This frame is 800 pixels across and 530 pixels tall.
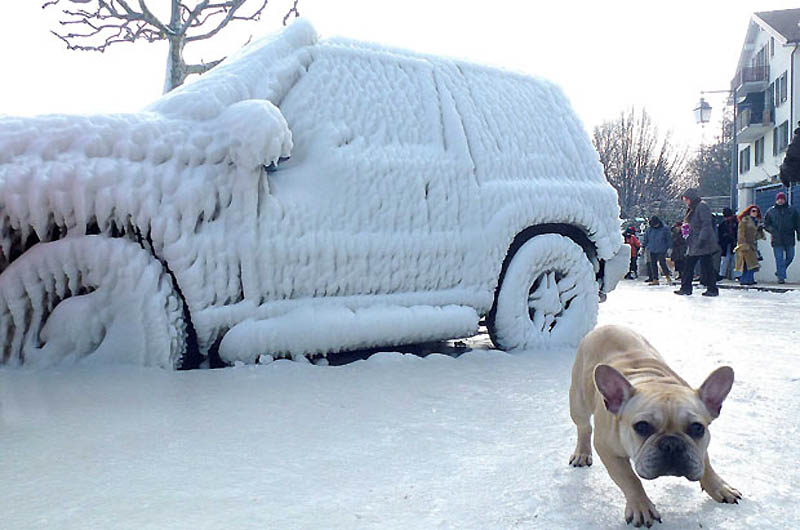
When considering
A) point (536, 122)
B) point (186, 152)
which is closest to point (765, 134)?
point (536, 122)

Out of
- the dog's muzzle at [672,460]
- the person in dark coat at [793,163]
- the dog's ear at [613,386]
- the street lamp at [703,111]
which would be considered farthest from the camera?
the street lamp at [703,111]

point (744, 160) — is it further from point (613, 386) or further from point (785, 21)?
point (613, 386)

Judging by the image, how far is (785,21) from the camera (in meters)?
31.0

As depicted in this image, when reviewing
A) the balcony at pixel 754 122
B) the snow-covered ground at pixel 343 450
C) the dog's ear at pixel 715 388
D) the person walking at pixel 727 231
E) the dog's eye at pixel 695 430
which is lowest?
the snow-covered ground at pixel 343 450

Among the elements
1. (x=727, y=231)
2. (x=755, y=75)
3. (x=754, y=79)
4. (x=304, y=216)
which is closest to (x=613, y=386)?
(x=304, y=216)

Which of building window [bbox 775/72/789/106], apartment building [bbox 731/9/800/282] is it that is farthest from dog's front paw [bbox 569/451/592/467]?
building window [bbox 775/72/789/106]

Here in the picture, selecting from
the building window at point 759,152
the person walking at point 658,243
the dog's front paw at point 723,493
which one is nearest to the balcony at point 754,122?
the building window at point 759,152

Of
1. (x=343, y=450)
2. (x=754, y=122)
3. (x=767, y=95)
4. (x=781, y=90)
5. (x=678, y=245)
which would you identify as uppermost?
(x=767, y=95)

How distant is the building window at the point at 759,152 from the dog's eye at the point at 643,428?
120 feet

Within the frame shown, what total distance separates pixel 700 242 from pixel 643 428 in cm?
890

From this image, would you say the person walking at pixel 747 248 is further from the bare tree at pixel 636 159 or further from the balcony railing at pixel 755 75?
the bare tree at pixel 636 159

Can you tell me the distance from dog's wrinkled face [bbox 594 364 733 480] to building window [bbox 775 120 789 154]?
31511 millimetres

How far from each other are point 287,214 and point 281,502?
1708 millimetres

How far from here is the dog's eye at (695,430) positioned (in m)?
1.63
